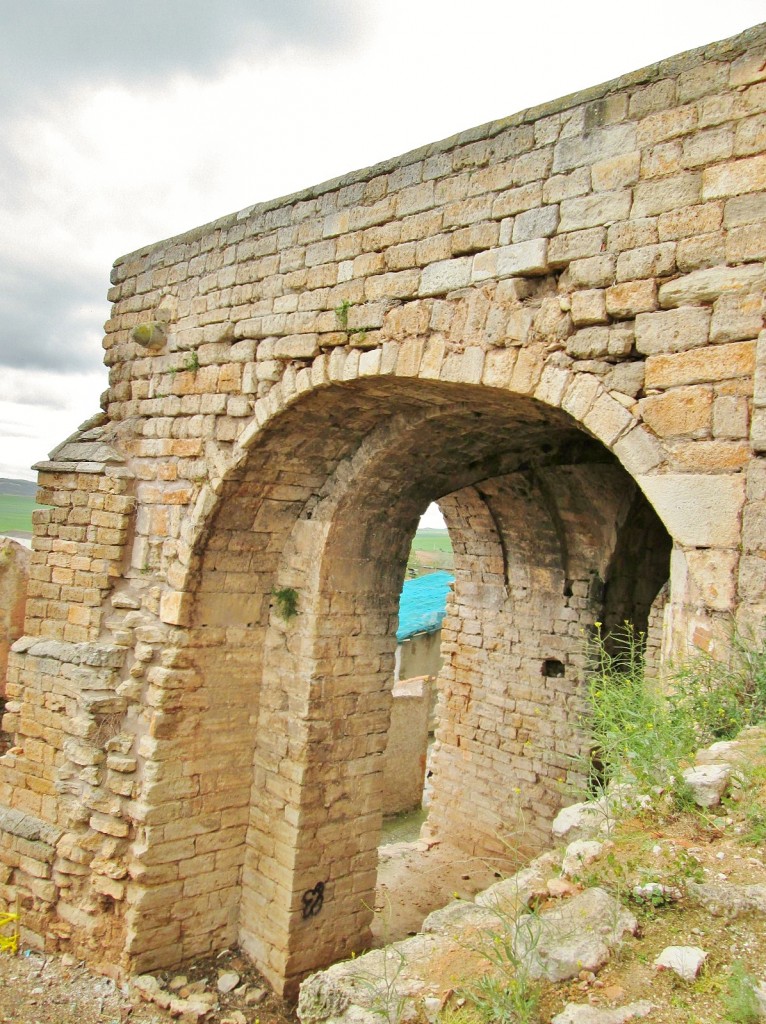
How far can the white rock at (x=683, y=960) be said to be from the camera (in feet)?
5.56

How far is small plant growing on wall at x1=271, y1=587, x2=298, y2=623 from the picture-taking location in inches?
217

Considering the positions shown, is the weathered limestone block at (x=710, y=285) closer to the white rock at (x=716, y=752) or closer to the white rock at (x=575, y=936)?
the white rock at (x=716, y=752)

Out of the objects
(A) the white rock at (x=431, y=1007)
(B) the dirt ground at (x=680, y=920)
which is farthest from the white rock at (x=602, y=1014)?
(A) the white rock at (x=431, y=1007)

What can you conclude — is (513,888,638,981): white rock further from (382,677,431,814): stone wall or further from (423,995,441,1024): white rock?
(382,677,431,814): stone wall

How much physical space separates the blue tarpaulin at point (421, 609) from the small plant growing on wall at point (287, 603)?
603 centimetres

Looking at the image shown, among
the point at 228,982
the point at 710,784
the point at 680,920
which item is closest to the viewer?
the point at 680,920

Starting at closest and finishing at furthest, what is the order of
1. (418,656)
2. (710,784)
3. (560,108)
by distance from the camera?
1. (710,784)
2. (560,108)
3. (418,656)

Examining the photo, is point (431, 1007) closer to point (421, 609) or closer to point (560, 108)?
point (560, 108)

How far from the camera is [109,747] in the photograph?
5289 mm

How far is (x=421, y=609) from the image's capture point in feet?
43.5

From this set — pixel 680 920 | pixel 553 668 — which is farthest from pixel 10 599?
pixel 680 920

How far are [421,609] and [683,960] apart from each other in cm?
1156

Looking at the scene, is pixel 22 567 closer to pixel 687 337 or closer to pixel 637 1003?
pixel 687 337

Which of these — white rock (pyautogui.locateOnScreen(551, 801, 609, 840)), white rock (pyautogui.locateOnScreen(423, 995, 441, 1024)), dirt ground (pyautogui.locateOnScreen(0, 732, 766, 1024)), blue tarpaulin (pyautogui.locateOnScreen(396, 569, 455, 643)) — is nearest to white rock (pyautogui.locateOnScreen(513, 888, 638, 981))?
dirt ground (pyautogui.locateOnScreen(0, 732, 766, 1024))
